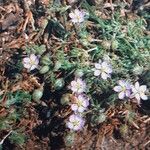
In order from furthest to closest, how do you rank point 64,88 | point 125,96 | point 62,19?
point 62,19
point 64,88
point 125,96

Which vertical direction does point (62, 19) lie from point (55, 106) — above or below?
above

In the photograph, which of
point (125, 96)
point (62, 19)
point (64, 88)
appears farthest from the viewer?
point (62, 19)

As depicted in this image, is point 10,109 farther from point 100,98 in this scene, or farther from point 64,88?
point 100,98

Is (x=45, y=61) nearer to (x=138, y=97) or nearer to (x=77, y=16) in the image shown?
(x=77, y=16)

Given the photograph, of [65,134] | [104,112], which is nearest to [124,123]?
[104,112]

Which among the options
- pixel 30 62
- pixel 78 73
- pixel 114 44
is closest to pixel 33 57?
pixel 30 62

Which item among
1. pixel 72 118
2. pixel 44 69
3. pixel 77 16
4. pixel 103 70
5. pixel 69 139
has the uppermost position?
pixel 77 16

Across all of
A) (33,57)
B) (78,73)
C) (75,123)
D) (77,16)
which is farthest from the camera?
(77,16)
